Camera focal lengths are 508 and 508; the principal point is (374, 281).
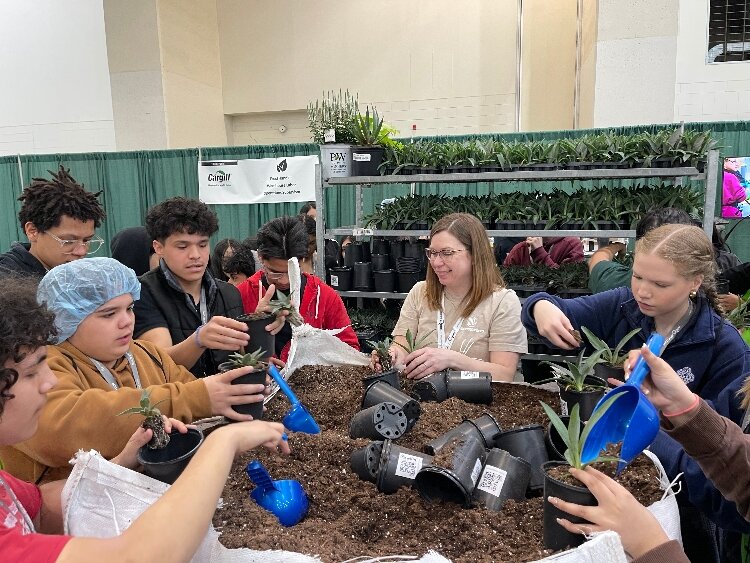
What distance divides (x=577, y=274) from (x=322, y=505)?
10.6 feet

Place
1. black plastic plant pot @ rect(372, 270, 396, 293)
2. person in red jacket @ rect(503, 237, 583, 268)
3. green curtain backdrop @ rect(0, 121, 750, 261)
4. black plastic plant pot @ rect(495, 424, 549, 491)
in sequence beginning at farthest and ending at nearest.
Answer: green curtain backdrop @ rect(0, 121, 750, 261) → person in red jacket @ rect(503, 237, 583, 268) → black plastic plant pot @ rect(372, 270, 396, 293) → black plastic plant pot @ rect(495, 424, 549, 491)

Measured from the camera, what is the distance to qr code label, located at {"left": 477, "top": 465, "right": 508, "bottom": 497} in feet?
3.62

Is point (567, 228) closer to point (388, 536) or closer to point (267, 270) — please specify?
point (267, 270)

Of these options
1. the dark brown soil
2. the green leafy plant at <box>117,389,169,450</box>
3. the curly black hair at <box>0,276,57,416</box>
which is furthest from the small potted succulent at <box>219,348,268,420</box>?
the curly black hair at <box>0,276,57,416</box>

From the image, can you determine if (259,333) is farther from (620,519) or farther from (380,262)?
(380,262)

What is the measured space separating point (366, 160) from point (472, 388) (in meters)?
2.76

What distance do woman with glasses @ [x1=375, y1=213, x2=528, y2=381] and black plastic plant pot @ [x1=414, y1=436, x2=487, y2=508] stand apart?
914mm

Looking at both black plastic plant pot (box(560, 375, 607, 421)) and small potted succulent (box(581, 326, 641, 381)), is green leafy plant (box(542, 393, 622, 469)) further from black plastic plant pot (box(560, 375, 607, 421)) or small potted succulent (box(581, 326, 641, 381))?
small potted succulent (box(581, 326, 641, 381))

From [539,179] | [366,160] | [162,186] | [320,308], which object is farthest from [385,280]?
[162,186]

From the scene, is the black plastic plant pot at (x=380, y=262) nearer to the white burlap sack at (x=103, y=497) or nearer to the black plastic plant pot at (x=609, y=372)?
the black plastic plant pot at (x=609, y=372)

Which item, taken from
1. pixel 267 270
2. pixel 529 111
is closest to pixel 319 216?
pixel 267 270

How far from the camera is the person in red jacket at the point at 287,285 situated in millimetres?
2424

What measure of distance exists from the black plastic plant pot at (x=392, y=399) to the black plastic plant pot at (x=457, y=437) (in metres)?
0.13

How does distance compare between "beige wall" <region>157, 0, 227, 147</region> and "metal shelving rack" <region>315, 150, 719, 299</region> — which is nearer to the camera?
"metal shelving rack" <region>315, 150, 719, 299</region>
